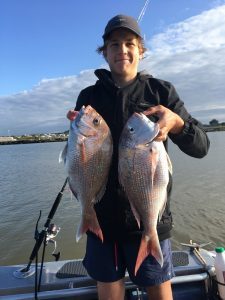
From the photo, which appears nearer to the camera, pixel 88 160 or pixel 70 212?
pixel 88 160

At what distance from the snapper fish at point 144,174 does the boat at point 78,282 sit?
1170 mm

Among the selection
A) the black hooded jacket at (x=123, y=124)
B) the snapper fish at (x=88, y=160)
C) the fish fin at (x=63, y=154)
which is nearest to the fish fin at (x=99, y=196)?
the snapper fish at (x=88, y=160)

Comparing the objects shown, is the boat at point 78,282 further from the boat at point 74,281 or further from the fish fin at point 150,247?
the fish fin at point 150,247

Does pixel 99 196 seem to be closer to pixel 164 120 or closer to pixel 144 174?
pixel 144 174

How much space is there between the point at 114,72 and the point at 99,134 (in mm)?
672

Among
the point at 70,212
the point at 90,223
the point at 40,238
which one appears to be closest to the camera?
the point at 90,223

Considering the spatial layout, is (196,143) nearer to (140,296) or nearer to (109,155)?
(109,155)

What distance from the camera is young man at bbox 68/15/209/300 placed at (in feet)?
9.13

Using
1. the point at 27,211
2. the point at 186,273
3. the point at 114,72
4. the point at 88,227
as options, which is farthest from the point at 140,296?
the point at 27,211

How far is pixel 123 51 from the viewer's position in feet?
9.29

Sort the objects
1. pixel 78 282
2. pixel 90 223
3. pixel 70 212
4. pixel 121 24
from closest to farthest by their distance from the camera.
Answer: pixel 90 223, pixel 121 24, pixel 78 282, pixel 70 212

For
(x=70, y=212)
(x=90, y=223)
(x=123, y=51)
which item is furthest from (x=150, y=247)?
(x=70, y=212)

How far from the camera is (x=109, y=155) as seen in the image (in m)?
2.65

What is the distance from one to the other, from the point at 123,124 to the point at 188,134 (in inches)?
20.4
